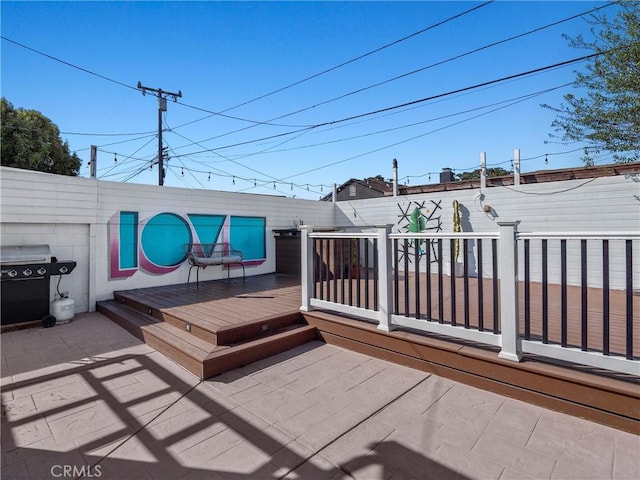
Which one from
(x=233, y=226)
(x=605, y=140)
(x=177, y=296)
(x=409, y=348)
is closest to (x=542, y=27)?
(x=605, y=140)

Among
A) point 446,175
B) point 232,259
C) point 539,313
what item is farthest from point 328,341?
point 446,175

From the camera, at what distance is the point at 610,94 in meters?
4.19

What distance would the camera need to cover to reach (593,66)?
434 centimetres

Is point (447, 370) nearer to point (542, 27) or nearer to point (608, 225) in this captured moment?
point (608, 225)

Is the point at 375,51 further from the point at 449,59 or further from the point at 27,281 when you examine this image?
the point at 27,281

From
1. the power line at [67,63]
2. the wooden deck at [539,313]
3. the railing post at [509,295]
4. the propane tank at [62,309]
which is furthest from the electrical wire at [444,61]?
the propane tank at [62,309]

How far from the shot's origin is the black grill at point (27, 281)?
4066mm

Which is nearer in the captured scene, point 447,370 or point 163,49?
point 447,370

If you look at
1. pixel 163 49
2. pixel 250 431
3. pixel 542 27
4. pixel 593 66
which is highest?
pixel 163 49

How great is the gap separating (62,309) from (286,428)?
419 centimetres

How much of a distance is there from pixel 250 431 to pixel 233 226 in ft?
17.4

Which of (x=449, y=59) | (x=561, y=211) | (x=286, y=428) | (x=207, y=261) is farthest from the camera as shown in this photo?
(x=449, y=59)

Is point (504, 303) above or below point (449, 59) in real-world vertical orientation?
below

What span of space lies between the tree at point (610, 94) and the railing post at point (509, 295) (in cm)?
336
